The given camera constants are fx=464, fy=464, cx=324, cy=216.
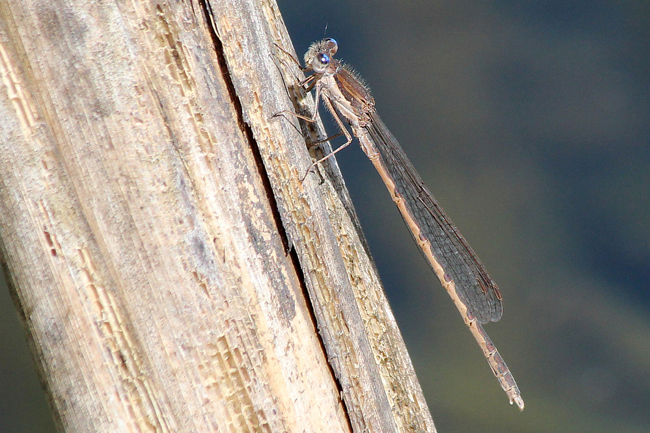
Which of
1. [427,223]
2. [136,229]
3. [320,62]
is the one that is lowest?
[427,223]

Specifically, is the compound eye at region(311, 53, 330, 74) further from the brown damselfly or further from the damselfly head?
the brown damselfly

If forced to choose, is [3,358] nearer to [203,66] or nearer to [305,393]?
[305,393]

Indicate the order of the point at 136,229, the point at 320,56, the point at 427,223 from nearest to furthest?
1. the point at 136,229
2. the point at 320,56
3. the point at 427,223

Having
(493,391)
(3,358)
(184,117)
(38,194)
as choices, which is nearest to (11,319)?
(3,358)

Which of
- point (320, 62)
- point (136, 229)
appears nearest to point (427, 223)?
point (320, 62)

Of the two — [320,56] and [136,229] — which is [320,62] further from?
[136,229]

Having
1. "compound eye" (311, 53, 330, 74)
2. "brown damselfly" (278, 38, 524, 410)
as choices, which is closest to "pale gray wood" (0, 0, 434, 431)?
"compound eye" (311, 53, 330, 74)

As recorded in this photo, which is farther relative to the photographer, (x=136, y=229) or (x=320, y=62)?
(x=320, y=62)

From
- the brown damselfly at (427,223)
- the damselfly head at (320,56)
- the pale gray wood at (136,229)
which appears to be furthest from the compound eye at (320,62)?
the pale gray wood at (136,229)

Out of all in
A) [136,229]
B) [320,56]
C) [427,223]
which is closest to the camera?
[136,229]
